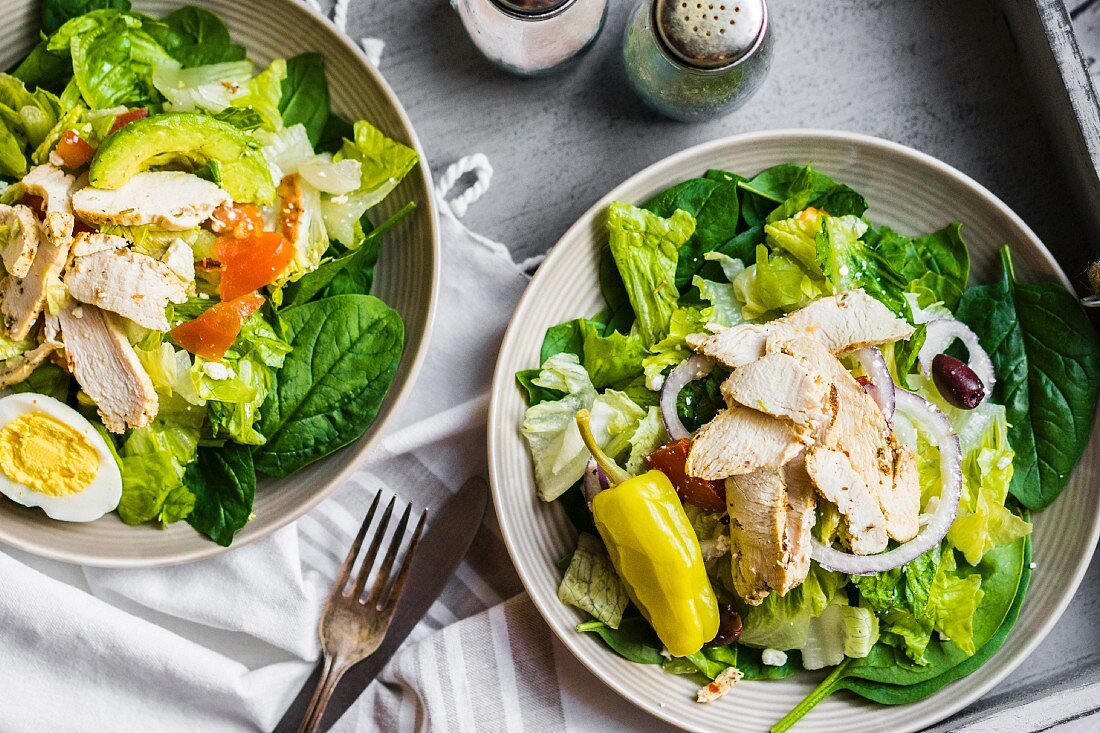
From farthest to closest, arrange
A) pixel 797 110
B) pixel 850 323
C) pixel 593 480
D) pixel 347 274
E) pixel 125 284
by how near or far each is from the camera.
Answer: pixel 797 110
pixel 347 274
pixel 593 480
pixel 850 323
pixel 125 284

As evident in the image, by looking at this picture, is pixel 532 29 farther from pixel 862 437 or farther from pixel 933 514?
pixel 933 514

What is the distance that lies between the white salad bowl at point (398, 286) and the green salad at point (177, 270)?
0.04 meters

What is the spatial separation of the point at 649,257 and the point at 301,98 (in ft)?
3.58

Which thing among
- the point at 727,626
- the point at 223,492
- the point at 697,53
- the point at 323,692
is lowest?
the point at 323,692

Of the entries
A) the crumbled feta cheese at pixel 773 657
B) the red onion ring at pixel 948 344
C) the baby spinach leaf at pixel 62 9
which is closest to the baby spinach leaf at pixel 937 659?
the crumbled feta cheese at pixel 773 657

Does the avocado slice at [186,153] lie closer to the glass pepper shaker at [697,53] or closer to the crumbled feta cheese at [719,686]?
the glass pepper shaker at [697,53]

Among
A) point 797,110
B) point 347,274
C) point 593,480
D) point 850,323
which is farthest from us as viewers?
point 797,110

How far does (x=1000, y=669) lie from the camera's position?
234 cm

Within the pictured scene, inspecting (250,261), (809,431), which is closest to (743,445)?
Answer: (809,431)

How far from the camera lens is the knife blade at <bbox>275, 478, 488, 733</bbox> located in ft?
8.27

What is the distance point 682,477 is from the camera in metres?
2.25

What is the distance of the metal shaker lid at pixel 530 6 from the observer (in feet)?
7.17

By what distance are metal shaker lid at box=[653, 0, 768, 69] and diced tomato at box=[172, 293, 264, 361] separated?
4.32 ft

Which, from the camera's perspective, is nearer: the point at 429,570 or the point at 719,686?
the point at 719,686
